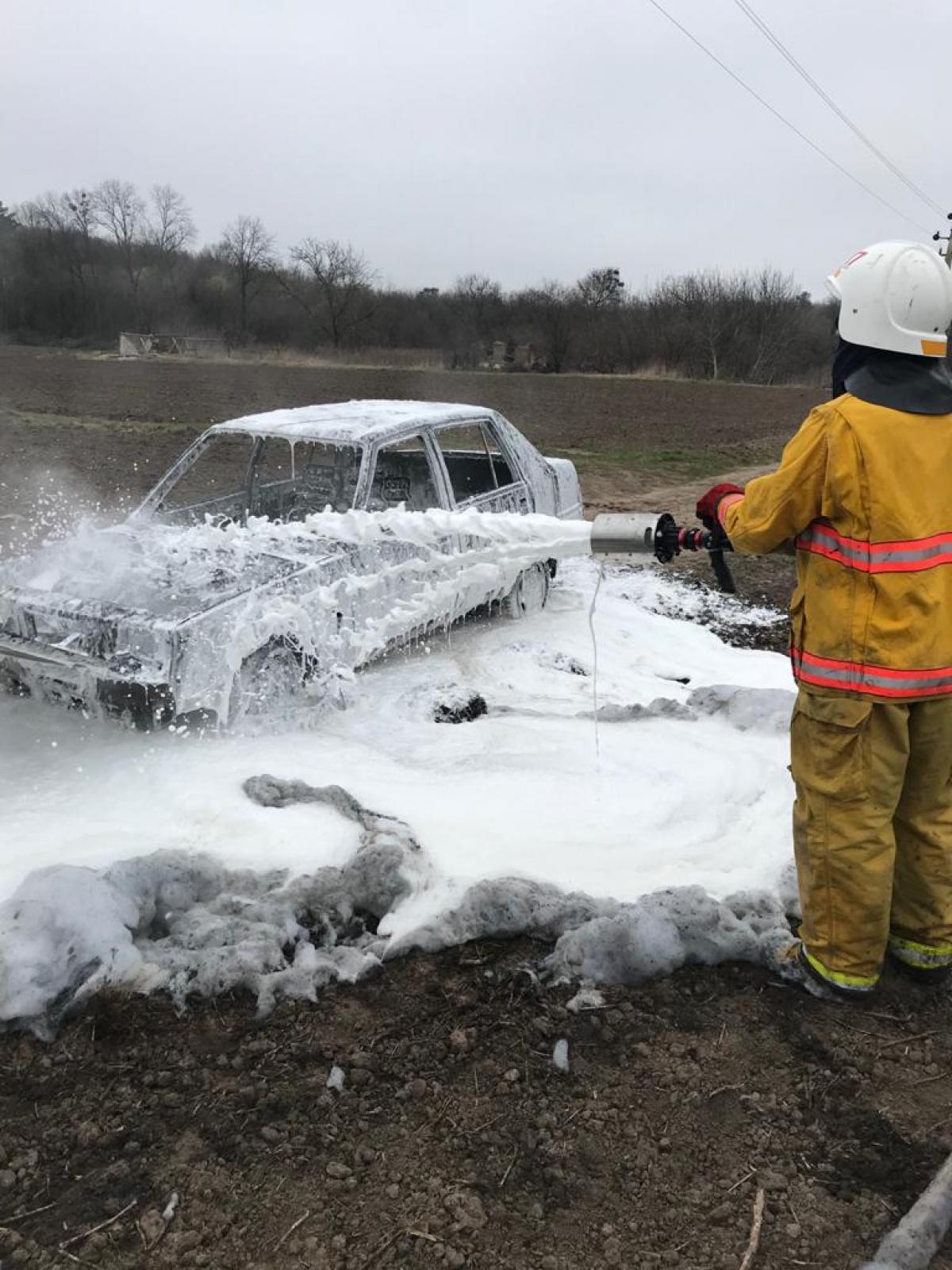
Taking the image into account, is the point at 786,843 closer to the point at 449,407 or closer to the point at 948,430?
the point at 948,430

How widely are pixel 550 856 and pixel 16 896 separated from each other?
6.30 feet

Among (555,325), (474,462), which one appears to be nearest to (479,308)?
(555,325)

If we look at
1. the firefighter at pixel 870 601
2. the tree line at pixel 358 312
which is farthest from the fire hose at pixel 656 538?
the tree line at pixel 358 312

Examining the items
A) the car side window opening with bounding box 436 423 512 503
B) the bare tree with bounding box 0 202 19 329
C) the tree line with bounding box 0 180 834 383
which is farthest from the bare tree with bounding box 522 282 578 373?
the car side window opening with bounding box 436 423 512 503

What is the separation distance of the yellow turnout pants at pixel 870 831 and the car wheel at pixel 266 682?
2.72 m

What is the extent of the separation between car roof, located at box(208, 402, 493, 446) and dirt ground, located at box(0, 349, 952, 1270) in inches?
137

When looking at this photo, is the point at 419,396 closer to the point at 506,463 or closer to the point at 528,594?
the point at 506,463

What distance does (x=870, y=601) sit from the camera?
2707 millimetres

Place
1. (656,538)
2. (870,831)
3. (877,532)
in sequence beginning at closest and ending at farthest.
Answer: (877,532) < (870,831) < (656,538)

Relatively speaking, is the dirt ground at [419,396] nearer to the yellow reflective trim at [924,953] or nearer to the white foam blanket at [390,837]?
the white foam blanket at [390,837]

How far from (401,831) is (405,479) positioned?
3.60m

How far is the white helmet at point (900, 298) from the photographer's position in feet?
8.89

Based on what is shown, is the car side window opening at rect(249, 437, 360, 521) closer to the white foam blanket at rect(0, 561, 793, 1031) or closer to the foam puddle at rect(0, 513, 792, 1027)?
the foam puddle at rect(0, 513, 792, 1027)

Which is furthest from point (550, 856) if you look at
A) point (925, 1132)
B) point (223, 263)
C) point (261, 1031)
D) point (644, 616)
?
point (223, 263)
